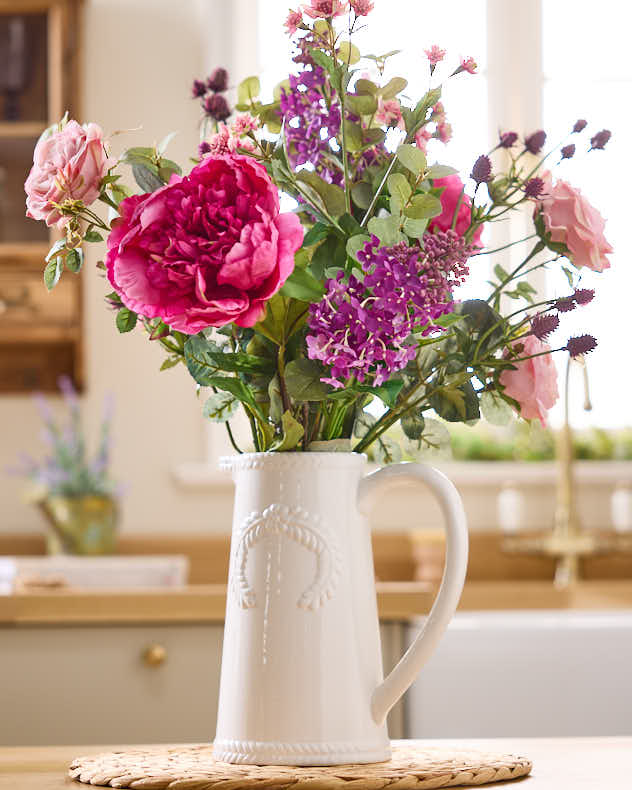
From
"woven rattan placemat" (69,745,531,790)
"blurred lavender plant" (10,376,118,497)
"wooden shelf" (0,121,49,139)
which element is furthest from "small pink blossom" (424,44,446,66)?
"wooden shelf" (0,121,49,139)

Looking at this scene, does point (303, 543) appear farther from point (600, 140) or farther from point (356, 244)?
point (600, 140)

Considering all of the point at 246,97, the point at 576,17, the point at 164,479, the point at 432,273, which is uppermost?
the point at 576,17

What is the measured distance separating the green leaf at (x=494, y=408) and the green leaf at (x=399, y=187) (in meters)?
0.16

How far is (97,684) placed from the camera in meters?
1.63

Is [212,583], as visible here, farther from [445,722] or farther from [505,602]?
[445,722]

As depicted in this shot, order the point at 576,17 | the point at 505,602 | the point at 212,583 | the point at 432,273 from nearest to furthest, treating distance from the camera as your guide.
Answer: the point at 432,273, the point at 505,602, the point at 212,583, the point at 576,17

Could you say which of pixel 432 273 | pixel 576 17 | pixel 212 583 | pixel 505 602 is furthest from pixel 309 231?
pixel 576 17

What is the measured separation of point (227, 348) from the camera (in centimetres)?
83

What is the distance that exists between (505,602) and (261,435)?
1.56 m

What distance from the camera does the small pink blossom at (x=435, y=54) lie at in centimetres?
77

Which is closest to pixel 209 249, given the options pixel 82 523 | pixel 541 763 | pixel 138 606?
pixel 541 763

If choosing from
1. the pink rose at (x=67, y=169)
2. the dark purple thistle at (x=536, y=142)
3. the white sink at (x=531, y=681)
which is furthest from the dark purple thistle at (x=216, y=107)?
A: the white sink at (x=531, y=681)

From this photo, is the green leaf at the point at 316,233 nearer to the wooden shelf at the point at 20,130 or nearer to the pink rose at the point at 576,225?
the pink rose at the point at 576,225

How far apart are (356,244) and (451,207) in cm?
13
